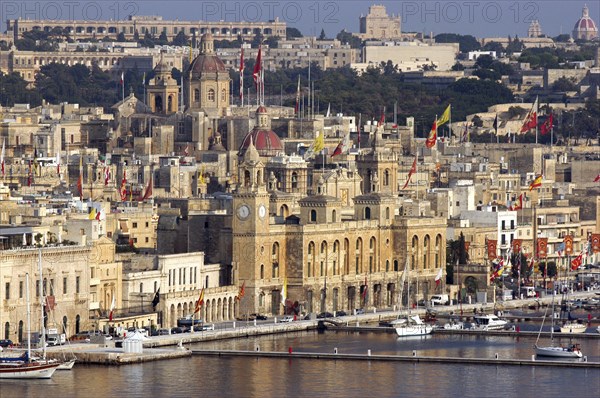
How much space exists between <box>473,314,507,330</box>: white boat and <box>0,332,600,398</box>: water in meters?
4.46

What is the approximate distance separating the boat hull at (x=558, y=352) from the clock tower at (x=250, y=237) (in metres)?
11.9

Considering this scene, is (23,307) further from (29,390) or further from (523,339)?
(523,339)

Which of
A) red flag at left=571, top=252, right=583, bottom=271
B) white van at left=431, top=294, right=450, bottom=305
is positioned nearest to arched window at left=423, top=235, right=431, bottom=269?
white van at left=431, top=294, right=450, bottom=305

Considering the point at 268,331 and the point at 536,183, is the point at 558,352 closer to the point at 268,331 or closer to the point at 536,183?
the point at 268,331

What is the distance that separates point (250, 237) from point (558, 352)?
12.9 meters

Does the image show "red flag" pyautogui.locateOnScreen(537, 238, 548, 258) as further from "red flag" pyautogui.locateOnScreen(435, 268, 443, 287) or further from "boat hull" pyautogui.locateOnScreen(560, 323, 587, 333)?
"boat hull" pyautogui.locateOnScreen(560, 323, 587, 333)

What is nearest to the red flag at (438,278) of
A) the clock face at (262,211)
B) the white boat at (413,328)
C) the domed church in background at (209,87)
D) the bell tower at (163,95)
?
the white boat at (413,328)

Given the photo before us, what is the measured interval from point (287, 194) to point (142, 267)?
1019 centimetres

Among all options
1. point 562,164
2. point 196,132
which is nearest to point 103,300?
point 196,132

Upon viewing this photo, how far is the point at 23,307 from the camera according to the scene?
89312 millimetres

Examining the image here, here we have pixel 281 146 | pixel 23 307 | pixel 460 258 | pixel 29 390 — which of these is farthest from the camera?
pixel 281 146

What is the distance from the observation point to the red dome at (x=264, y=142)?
120 metres

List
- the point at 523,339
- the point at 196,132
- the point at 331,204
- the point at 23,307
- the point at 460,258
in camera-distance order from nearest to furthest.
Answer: the point at 23,307
the point at 523,339
the point at 331,204
the point at 460,258
the point at 196,132

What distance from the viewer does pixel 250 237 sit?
99938 mm
